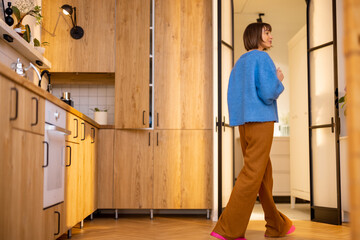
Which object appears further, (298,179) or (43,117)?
(298,179)

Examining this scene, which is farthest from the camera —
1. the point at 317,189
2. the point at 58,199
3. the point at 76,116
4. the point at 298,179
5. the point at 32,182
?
the point at 298,179

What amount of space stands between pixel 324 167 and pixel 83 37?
2.67 metres

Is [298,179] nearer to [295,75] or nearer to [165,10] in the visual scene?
[295,75]

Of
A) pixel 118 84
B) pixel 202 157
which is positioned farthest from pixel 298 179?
pixel 118 84

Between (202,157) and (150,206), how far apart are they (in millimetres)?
684

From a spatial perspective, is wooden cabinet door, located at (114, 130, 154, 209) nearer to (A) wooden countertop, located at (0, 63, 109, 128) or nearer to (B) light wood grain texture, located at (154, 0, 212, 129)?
(B) light wood grain texture, located at (154, 0, 212, 129)

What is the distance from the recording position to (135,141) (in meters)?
4.15

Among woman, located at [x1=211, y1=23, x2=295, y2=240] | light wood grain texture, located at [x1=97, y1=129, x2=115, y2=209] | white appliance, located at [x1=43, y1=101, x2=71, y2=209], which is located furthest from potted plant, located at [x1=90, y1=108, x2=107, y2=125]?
Result: woman, located at [x1=211, y1=23, x2=295, y2=240]

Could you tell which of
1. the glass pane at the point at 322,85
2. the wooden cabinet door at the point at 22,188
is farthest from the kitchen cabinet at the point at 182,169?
the wooden cabinet door at the point at 22,188

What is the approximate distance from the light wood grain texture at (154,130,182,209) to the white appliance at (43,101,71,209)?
1.52 meters

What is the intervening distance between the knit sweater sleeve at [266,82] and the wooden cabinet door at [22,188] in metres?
1.38

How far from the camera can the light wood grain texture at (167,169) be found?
13.5ft

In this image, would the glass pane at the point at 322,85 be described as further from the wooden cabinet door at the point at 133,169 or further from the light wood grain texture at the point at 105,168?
the light wood grain texture at the point at 105,168

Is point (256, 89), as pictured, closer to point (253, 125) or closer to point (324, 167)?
point (253, 125)
